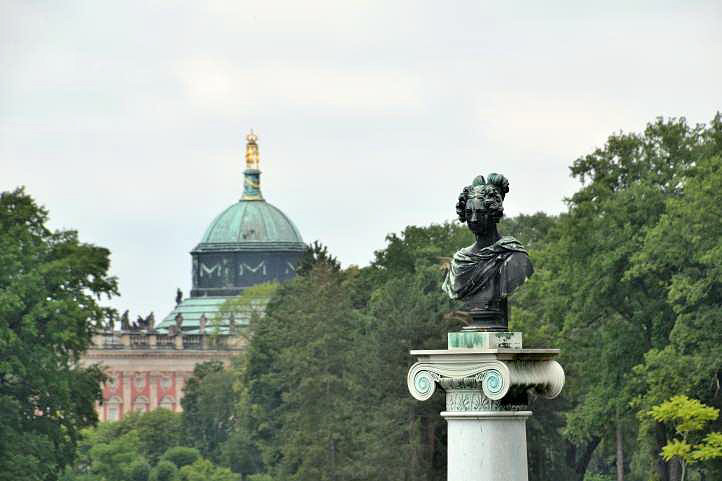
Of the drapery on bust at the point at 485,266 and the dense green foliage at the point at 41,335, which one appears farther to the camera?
the dense green foliage at the point at 41,335

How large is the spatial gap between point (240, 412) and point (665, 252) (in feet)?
219

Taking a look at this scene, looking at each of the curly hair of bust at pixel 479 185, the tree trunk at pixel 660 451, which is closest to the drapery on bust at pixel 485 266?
the curly hair of bust at pixel 479 185

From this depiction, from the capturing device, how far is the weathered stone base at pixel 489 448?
2339cm

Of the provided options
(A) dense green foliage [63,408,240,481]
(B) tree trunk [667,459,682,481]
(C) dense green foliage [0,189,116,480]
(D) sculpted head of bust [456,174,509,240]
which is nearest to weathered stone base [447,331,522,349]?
Answer: (D) sculpted head of bust [456,174,509,240]

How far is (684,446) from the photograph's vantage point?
214ft

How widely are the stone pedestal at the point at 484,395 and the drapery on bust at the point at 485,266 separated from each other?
0.58 metres

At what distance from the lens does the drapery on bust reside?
24266 mm

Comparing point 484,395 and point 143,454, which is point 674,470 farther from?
point 143,454

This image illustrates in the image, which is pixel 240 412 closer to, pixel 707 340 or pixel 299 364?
pixel 299 364

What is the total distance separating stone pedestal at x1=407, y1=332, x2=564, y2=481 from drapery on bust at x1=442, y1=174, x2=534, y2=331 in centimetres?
58

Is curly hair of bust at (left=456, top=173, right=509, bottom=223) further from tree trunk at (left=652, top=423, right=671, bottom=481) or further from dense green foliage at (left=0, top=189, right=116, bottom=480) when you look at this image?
dense green foliage at (left=0, top=189, right=116, bottom=480)

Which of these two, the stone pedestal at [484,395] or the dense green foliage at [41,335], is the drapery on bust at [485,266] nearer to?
the stone pedestal at [484,395]

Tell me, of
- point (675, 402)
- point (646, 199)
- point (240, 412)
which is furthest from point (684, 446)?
point (240, 412)

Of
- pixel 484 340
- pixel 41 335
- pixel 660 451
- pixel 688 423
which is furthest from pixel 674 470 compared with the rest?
pixel 484 340
